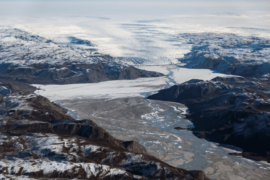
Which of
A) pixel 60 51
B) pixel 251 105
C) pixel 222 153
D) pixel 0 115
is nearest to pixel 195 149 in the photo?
pixel 222 153

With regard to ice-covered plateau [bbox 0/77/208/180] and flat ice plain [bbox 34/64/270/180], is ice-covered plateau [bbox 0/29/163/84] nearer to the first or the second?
flat ice plain [bbox 34/64/270/180]

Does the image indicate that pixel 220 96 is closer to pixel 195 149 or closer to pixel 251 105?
pixel 251 105

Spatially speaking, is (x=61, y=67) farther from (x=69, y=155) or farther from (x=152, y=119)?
(x=69, y=155)

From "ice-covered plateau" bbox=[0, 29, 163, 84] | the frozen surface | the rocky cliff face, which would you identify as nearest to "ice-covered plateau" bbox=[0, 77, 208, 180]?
the rocky cliff face

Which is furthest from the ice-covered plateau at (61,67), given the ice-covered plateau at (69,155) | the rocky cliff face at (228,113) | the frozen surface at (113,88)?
the ice-covered plateau at (69,155)

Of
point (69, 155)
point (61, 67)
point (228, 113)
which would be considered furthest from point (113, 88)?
point (69, 155)

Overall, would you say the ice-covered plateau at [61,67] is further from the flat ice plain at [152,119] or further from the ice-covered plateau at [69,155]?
the ice-covered plateau at [69,155]
